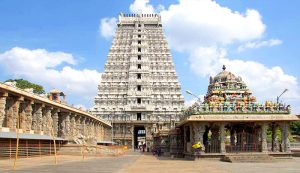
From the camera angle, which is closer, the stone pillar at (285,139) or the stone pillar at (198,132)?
the stone pillar at (198,132)

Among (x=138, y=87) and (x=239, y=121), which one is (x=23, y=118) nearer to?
(x=239, y=121)

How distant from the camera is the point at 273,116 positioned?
31.1 metres

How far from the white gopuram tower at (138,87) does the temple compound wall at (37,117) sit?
3424 centimetres

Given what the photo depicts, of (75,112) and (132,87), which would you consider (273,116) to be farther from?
(132,87)

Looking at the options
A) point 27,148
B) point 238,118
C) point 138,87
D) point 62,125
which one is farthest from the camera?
point 138,87

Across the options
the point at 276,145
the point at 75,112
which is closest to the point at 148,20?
the point at 75,112

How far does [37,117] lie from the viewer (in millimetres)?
37062

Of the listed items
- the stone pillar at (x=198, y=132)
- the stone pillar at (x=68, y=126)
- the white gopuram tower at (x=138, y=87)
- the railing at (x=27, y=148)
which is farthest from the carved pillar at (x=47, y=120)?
the white gopuram tower at (x=138, y=87)

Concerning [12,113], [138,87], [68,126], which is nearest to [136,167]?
[12,113]

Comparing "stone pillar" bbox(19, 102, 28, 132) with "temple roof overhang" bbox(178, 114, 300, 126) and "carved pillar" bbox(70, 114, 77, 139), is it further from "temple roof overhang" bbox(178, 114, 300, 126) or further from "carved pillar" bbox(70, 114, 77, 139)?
"temple roof overhang" bbox(178, 114, 300, 126)

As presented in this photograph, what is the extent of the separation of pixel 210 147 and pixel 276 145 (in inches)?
245

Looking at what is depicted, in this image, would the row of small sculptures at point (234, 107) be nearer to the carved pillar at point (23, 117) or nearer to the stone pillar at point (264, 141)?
Answer: the stone pillar at point (264, 141)

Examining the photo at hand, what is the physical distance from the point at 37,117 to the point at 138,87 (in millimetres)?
64174

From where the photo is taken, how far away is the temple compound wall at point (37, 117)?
95.6 ft
